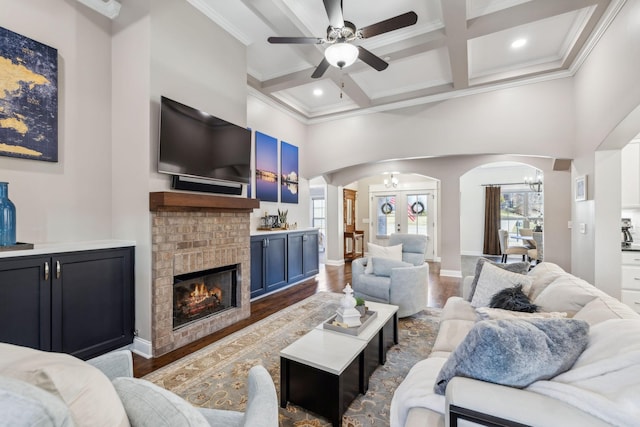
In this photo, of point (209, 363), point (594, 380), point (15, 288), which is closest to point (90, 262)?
point (15, 288)

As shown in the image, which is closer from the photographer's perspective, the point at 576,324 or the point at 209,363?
the point at 576,324

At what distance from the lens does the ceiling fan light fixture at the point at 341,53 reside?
254 centimetres

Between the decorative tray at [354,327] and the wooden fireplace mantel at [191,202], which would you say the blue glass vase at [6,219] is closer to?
the wooden fireplace mantel at [191,202]

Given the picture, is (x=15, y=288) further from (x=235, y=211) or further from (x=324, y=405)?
(x=324, y=405)

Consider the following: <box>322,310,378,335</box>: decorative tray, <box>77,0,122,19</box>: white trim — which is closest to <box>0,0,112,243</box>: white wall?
<box>77,0,122,19</box>: white trim

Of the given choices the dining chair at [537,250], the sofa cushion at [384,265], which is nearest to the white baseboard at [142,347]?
the sofa cushion at [384,265]

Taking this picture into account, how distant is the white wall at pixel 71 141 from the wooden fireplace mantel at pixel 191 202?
29.5 inches

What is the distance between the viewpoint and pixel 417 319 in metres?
3.59

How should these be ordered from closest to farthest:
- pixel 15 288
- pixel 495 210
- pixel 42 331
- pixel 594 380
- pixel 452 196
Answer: pixel 594 380 → pixel 15 288 → pixel 42 331 → pixel 452 196 → pixel 495 210

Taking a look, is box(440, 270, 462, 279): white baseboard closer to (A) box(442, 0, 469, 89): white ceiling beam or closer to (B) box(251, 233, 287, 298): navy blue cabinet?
(B) box(251, 233, 287, 298): navy blue cabinet

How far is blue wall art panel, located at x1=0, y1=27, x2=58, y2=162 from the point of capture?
2334 millimetres

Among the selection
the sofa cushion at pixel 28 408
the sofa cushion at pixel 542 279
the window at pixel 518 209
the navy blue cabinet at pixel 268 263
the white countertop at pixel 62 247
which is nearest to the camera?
the sofa cushion at pixel 28 408

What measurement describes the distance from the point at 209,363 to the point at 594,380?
2.57 metres

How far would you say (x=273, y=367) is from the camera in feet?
8.09
